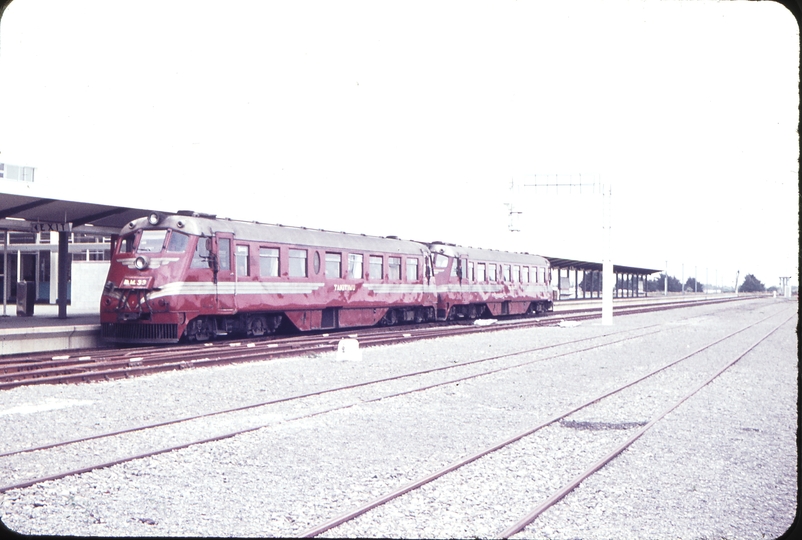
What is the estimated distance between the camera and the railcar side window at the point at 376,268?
883 inches

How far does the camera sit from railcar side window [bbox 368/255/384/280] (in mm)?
22438

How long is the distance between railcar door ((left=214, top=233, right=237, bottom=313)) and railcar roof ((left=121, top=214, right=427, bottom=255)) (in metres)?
0.24

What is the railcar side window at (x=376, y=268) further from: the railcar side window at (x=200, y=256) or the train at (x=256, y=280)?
the railcar side window at (x=200, y=256)

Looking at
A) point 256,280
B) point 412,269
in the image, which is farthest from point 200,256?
point 412,269

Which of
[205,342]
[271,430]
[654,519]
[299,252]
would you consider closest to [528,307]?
[299,252]

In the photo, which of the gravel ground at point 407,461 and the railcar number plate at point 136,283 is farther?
the railcar number plate at point 136,283

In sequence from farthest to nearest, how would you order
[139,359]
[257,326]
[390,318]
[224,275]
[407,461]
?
[390,318] < [257,326] < [224,275] < [139,359] < [407,461]

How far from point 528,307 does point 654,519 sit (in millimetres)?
30013

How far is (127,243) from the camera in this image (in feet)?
54.7

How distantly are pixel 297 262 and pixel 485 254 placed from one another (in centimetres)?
1257

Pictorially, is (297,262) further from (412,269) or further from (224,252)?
(412,269)

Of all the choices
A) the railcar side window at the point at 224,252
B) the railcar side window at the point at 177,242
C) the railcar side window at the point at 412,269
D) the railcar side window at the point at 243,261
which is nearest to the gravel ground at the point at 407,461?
the railcar side window at the point at 177,242

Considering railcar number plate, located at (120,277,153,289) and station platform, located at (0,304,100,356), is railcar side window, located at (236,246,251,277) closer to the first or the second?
railcar number plate, located at (120,277,153,289)

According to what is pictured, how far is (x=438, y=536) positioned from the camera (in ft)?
15.4
